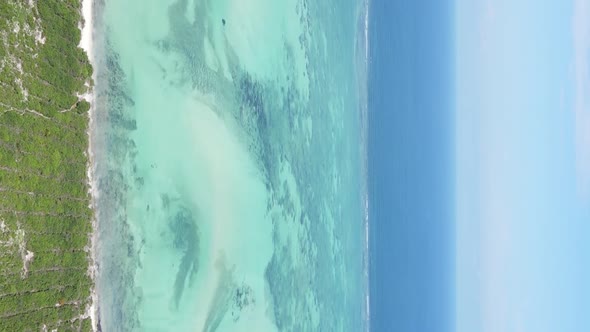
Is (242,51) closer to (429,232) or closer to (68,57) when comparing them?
(68,57)

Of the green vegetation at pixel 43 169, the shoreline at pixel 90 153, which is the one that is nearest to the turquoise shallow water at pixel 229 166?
the shoreline at pixel 90 153

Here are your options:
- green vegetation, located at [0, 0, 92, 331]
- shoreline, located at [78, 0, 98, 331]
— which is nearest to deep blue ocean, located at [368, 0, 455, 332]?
shoreline, located at [78, 0, 98, 331]

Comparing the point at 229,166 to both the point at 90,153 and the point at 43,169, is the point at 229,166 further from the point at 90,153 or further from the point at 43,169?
the point at 43,169

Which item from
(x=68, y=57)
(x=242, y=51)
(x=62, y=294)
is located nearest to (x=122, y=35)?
(x=68, y=57)

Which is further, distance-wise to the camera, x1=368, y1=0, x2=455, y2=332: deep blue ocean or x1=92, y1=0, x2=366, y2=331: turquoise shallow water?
x1=368, y1=0, x2=455, y2=332: deep blue ocean

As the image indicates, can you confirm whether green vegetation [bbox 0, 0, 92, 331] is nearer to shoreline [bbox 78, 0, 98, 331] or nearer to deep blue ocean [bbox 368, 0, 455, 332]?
shoreline [bbox 78, 0, 98, 331]

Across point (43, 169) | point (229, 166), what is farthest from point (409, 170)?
point (43, 169)
